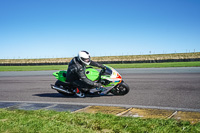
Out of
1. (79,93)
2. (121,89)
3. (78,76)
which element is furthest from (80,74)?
(121,89)

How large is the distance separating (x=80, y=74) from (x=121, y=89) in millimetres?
1567

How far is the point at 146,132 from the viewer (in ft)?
11.7

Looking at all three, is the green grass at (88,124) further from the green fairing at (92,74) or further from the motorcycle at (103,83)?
the green fairing at (92,74)

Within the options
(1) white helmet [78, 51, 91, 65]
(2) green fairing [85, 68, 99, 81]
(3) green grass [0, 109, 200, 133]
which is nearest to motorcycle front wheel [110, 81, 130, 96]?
(2) green fairing [85, 68, 99, 81]

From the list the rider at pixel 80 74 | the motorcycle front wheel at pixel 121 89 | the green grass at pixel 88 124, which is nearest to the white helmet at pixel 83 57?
the rider at pixel 80 74

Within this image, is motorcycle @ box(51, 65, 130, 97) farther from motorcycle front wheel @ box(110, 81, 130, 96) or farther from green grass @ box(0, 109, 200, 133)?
green grass @ box(0, 109, 200, 133)

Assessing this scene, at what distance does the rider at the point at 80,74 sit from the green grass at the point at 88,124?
2.71m

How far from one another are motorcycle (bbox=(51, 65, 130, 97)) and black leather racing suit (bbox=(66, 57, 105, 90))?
0.25m

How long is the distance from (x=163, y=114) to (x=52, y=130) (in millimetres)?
2404

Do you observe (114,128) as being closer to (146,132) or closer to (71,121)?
(146,132)

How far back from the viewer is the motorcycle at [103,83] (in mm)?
7484

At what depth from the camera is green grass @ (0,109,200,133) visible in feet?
12.2

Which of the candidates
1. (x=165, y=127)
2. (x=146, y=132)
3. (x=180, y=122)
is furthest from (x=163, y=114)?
(x=146, y=132)

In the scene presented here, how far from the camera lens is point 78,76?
747 cm
